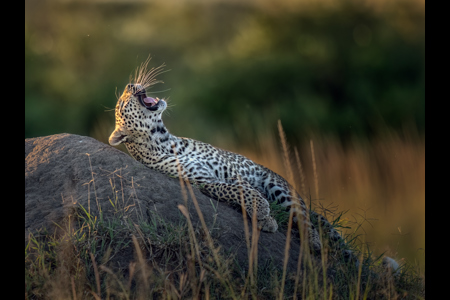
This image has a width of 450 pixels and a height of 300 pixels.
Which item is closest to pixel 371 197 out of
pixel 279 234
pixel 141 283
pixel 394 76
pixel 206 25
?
pixel 279 234

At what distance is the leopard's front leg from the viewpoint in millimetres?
6426

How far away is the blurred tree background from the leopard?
291cm

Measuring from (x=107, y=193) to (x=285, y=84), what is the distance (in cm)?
1600

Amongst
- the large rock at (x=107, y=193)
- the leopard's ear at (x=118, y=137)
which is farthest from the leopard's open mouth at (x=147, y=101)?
the large rock at (x=107, y=193)

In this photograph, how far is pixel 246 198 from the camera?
21.9ft

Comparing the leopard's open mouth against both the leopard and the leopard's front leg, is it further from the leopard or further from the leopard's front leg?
the leopard's front leg

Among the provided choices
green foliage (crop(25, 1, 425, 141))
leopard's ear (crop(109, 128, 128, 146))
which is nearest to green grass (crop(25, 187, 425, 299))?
leopard's ear (crop(109, 128, 128, 146))

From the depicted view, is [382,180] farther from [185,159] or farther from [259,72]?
[259,72]

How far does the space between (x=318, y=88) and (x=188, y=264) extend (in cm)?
1596

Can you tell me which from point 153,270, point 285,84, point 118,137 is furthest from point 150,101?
point 285,84

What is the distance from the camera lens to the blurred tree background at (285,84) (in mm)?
12586

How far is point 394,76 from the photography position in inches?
768

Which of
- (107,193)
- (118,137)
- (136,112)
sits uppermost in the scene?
(136,112)

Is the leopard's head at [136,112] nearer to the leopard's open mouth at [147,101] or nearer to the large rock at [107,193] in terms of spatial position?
the leopard's open mouth at [147,101]
